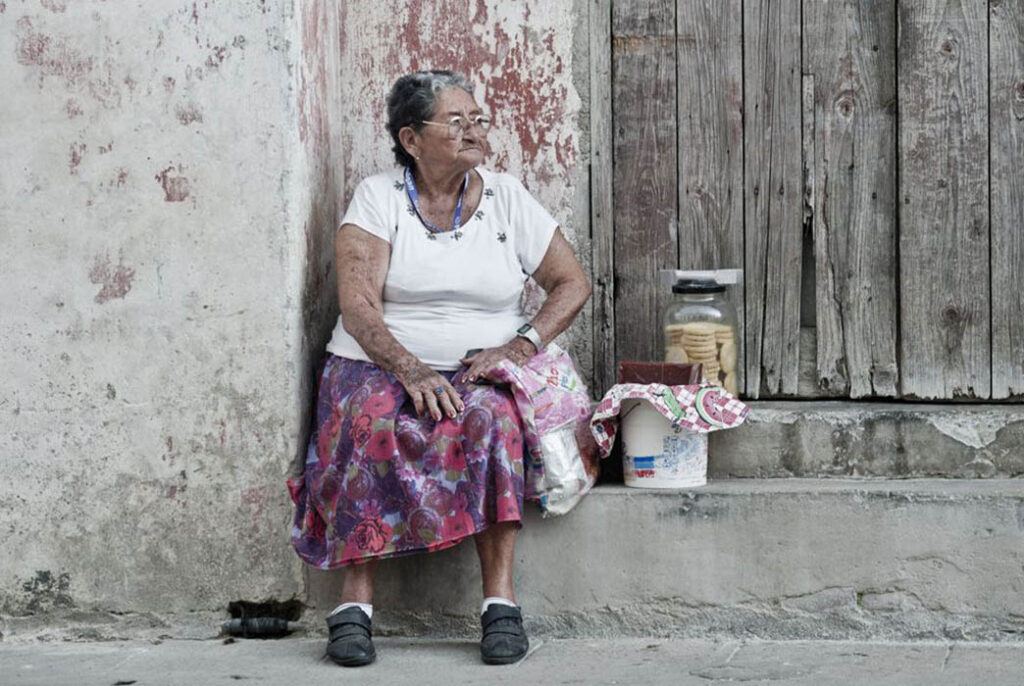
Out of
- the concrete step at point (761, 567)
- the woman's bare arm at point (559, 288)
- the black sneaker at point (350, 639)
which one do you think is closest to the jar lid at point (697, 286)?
the woman's bare arm at point (559, 288)

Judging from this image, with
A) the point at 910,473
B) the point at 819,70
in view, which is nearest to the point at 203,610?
the point at 910,473

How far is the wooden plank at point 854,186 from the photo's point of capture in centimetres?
458

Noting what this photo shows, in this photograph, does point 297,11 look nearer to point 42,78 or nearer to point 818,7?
point 42,78

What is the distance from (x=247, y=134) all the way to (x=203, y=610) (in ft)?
4.47

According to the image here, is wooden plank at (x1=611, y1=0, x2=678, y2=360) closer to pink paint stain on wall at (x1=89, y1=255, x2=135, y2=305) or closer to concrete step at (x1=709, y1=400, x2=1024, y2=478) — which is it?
Answer: concrete step at (x1=709, y1=400, x2=1024, y2=478)

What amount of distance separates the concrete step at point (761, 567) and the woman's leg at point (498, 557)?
0.12m

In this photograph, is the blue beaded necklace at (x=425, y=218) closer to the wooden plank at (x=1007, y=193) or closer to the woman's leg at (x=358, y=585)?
the woman's leg at (x=358, y=585)

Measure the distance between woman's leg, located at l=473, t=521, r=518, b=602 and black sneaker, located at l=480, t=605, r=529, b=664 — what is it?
0.06 meters

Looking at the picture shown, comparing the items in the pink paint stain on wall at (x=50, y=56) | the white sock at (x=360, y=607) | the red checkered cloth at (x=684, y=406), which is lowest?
the white sock at (x=360, y=607)

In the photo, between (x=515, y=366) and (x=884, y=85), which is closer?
(x=515, y=366)

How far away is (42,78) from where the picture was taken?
441cm

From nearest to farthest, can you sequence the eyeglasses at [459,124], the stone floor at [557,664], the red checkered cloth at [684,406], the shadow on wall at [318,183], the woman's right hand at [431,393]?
1. the stone floor at [557,664]
2. the woman's right hand at [431,393]
3. the red checkered cloth at [684,406]
4. the eyeglasses at [459,124]
5. the shadow on wall at [318,183]

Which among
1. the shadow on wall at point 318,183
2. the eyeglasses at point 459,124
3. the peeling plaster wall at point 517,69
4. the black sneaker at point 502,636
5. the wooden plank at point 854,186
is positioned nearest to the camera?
the black sneaker at point 502,636

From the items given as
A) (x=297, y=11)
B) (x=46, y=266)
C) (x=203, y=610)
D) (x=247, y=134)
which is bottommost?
(x=203, y=610)
